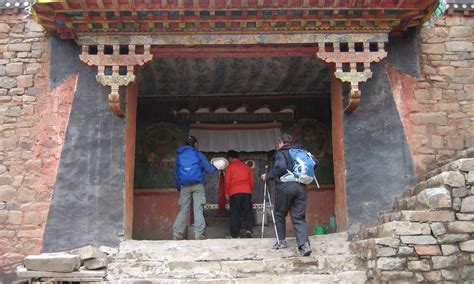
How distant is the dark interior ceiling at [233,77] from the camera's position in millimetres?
8516

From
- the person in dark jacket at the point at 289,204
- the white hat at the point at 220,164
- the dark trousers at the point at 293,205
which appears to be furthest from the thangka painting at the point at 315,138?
the dark trousers at the point at 293,205

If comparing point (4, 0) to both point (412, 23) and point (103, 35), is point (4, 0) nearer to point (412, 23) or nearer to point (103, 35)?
point (103, 35)

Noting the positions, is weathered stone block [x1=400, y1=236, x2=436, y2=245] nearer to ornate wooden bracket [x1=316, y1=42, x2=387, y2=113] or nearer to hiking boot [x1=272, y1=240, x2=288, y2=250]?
hiking boot [x1=272, y1=240, x2=288, y2=250]

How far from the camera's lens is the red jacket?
27.1 feet

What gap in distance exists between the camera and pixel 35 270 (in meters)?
6.00

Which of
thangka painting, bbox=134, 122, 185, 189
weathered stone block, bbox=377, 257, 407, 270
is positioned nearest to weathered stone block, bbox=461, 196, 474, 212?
weathered stone block, bbox=377, 257, 407, 270

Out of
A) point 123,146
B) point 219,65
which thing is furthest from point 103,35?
point 219,65

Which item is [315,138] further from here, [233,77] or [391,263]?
[391,263]

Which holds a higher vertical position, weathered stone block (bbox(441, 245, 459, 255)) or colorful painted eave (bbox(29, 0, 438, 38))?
colorful painted eave (bbox(29, 0, 438, 38))

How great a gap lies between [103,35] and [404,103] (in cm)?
408

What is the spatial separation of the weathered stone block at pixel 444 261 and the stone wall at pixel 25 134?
4.69 m

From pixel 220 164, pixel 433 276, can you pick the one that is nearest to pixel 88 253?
pixel 220 164

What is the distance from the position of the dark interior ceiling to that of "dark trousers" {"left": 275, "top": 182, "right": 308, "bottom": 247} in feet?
8.40

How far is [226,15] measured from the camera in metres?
7.11
